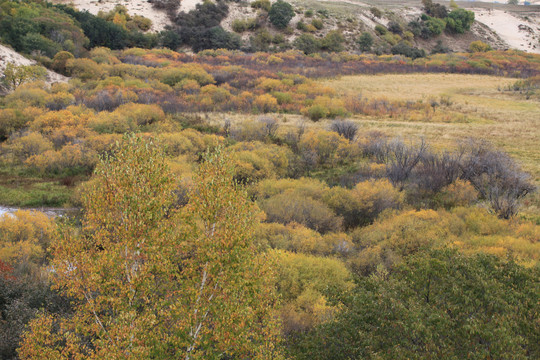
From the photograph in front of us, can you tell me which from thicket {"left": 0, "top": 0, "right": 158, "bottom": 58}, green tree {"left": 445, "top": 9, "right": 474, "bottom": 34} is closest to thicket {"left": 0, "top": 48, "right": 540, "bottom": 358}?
thicket {"left": 0, "top": 0, "right": 158, "bottom": 58}

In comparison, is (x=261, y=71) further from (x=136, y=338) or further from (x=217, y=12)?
(x=136, y=338)

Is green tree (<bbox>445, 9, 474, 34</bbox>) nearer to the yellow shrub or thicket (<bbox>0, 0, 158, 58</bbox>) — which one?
thicket (<bbox>0, 0, 158, 58</bbox>)

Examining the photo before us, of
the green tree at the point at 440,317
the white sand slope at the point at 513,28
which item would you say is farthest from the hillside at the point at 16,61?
the white sand slope at the point at 513,28

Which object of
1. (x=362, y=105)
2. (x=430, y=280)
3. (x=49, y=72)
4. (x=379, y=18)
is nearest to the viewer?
(x=430, y=280)

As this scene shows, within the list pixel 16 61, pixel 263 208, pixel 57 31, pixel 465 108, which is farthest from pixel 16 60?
pixel 465 108

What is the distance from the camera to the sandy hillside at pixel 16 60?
38.3m

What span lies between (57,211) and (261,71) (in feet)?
105

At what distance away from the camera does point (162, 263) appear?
7977 mm

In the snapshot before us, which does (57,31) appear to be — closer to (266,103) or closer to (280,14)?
(266,103)

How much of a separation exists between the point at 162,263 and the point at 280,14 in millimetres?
72896

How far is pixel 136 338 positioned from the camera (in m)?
6.80

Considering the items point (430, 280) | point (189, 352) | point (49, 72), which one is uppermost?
point (430, 280)

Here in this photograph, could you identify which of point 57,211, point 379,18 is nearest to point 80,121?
point 57,211

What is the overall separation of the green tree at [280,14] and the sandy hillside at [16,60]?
4247cm
